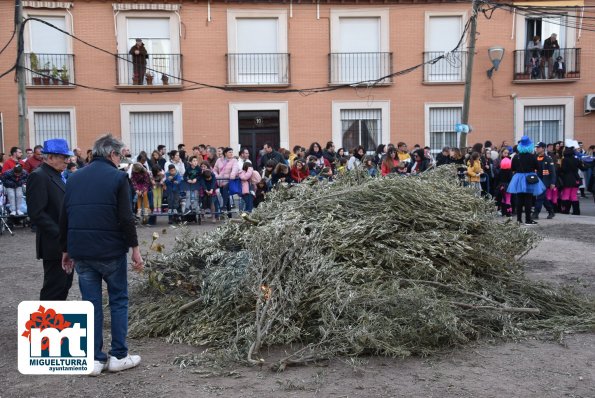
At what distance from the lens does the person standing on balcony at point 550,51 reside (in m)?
24.5

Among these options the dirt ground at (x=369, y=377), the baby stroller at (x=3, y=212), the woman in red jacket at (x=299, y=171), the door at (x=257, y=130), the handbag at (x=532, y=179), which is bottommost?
the dirt ground at (x=369, y=377)

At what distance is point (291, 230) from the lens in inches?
257

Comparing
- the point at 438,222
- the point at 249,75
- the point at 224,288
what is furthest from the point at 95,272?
the point at 249,75

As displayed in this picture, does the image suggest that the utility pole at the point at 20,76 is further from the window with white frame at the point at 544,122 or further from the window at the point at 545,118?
the window with white frame at the point at 544,122

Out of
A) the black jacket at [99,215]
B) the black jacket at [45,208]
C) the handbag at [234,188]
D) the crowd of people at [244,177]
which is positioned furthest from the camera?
the handbag at [234,188]

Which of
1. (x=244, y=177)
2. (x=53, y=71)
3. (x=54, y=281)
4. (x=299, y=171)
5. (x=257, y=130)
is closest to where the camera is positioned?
(x=54, y=281)

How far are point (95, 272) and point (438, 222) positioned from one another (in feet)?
11.1

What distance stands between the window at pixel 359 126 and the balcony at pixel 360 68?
107 centimetres

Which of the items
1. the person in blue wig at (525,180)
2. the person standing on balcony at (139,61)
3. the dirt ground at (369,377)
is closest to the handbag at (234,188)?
the person in blue wig at (525,180)

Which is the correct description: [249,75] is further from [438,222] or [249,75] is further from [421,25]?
[438,222]

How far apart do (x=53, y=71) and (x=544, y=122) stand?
17.1 metres

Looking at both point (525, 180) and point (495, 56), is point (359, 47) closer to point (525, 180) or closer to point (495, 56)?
point (495, 56)

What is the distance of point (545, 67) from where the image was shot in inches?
970

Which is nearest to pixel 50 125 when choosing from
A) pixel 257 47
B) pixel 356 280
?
pixel 257 47
